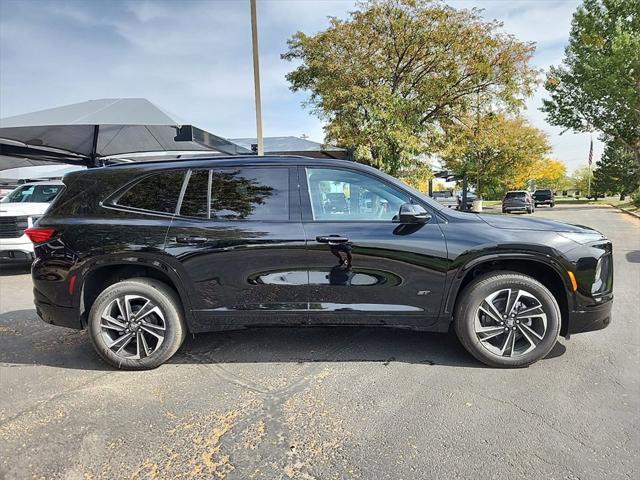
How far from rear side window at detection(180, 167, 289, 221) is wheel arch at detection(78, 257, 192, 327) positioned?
541 millimetres

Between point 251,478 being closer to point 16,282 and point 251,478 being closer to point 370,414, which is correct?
point 370,414

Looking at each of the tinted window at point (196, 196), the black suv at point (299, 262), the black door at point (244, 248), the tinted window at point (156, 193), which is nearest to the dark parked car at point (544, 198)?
the black suv at point (299, 262)

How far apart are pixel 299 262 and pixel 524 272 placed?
6.46 feet

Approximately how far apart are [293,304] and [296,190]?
993mm

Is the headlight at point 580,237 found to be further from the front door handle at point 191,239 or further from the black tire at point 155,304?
the black tire at point 155,304

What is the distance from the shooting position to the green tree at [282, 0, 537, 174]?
528 inches

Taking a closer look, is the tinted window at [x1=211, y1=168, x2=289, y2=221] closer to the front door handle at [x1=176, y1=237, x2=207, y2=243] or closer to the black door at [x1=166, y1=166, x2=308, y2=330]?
the black door at [x1=166, y1=166, x2=308, y2=330]

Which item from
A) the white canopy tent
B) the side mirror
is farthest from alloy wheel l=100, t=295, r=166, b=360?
the white canopy tent

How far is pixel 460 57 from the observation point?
14445 mm

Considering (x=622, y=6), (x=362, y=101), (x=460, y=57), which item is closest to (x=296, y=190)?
(x=362, y=101)

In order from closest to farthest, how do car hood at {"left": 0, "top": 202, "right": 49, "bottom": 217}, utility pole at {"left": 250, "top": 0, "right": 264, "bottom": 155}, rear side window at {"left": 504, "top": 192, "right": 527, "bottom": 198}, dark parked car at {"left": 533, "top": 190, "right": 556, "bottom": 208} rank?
car hood at {"left": 0, "top": 202, "right": 49, "bottom": 217}
utility pole at {"left": 250, "top": 0, "right": 264, "bottom": 155}
rear side window at {"left": 504, "top": 192, "right": 527, "bottom": 198}
dark parked car at {"left": 533, "top": 190, "right": 556, "bottom": 208}

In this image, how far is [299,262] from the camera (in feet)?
11.8

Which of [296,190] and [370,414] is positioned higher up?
[296,190]

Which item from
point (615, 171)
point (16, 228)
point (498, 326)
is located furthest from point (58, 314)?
point (615, 171)
